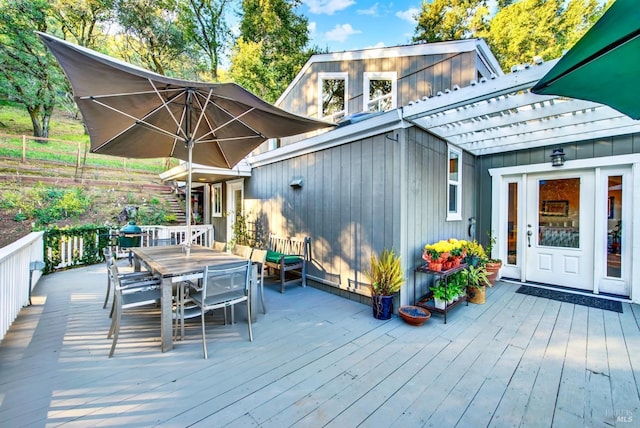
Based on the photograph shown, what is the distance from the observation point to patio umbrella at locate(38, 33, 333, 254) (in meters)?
2.27

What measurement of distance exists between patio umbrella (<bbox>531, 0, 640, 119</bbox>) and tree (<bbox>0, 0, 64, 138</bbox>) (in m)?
18.4

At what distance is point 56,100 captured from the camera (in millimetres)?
15133

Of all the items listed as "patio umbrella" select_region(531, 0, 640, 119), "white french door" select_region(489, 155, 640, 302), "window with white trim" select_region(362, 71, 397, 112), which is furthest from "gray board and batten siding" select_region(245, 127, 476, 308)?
"patio umbrella" select_region(531, 0, 640, 119)

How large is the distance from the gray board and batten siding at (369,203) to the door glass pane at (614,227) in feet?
6.75

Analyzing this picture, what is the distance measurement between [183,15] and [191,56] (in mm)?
1892

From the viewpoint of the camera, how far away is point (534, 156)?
5.17 m

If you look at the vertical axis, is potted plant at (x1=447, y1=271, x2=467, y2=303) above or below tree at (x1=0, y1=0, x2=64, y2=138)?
below

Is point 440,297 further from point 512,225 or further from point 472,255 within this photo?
point 512,225

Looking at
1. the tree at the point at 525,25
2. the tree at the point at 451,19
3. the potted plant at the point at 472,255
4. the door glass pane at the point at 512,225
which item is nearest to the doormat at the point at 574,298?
the door glass pane at the point at 512,225

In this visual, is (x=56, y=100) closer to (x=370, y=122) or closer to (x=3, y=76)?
(x=3, y=76)

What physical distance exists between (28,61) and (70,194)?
9.69 m

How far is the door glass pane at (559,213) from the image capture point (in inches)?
188

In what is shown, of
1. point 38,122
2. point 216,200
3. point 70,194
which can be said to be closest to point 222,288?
point 216,200

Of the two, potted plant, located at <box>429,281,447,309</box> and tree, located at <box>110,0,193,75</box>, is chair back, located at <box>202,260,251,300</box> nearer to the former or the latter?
potted plant, located at <box>429,281,447,309</box>
